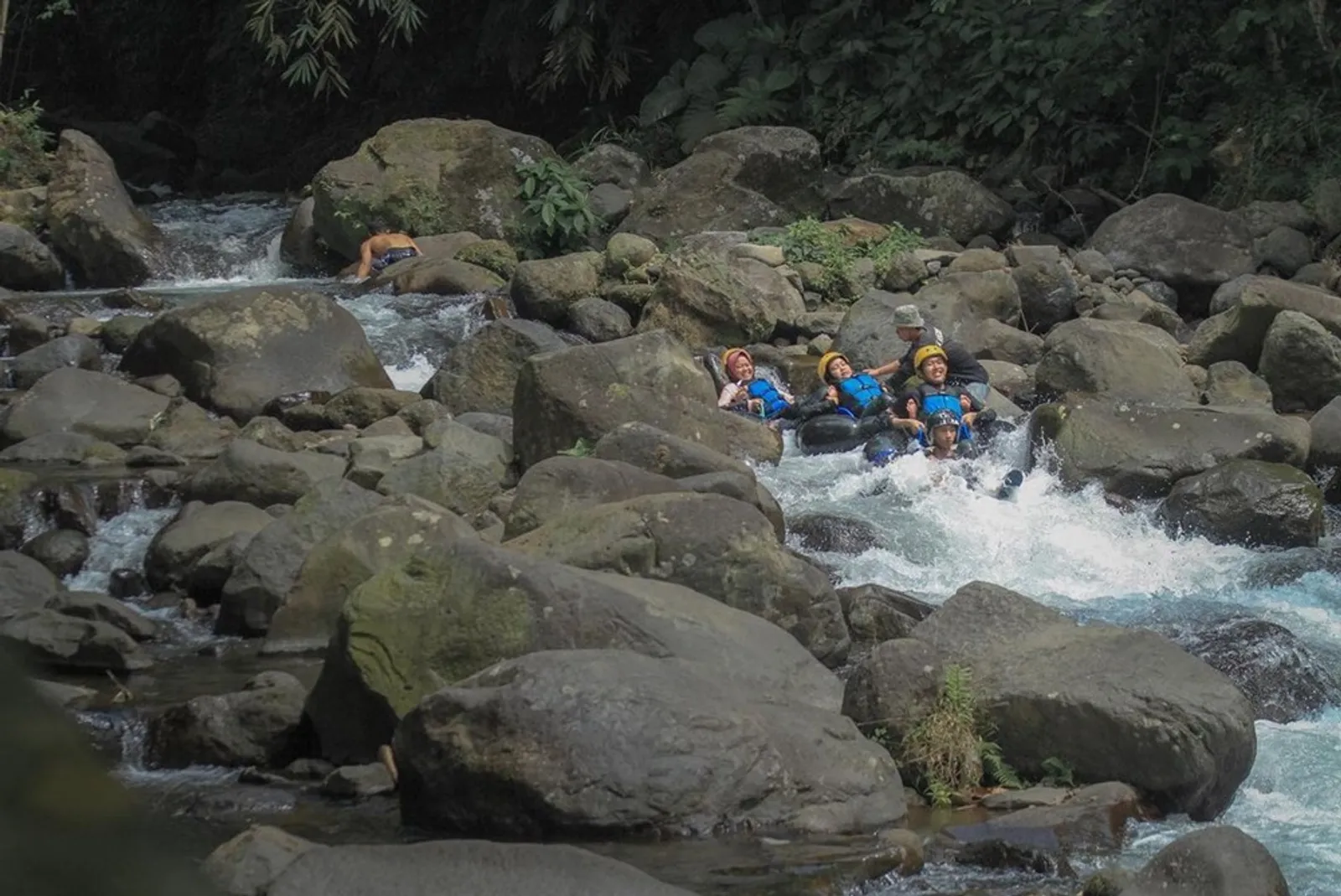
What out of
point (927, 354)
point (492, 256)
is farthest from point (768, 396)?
point (492, 256)

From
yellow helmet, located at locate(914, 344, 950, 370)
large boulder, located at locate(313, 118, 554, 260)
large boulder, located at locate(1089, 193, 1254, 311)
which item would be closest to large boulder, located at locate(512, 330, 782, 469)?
yellow helmet, located at locate(914, 344, 950, 370)

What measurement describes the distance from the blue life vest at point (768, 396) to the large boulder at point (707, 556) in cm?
496

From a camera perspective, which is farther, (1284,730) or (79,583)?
(79,583)

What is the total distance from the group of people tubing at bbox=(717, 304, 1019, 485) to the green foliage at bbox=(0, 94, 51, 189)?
31.8 ft

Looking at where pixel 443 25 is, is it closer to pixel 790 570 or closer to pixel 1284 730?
pixel 790 570

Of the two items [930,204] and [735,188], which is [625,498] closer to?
[930,204]

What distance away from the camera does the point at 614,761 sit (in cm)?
555

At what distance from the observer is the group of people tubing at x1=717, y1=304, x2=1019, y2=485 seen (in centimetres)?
1209

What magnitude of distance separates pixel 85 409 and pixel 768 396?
4.79 metres

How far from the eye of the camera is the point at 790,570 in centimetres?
806

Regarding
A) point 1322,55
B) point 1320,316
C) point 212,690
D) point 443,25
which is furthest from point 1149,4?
point 212,690

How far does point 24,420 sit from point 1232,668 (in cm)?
817

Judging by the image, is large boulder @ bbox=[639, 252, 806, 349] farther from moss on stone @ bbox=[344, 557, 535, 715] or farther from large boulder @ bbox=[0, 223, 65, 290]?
moss on stone @ bbox=[344, 557, 535, 715]

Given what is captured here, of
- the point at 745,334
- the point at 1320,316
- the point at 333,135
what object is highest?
the point at 1320,316
